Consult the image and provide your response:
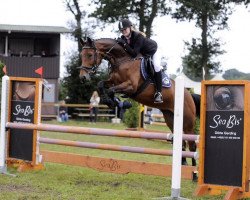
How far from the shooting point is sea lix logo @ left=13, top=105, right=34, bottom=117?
8.01 m

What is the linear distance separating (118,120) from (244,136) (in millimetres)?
20923

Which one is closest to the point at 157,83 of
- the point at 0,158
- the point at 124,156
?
the point at 0,158

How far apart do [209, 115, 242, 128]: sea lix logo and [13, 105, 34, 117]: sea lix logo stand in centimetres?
321

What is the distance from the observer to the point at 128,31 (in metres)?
7.31

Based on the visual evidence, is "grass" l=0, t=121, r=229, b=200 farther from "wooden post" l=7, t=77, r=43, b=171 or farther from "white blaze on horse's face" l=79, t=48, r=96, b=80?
"white blaze on horse's face" l=79, t=48, r=96, b=80

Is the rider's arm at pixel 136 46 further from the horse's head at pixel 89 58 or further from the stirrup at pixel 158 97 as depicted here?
the stirrup at pixel 158 97

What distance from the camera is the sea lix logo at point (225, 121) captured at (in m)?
5.62

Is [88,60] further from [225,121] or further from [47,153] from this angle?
[225,121]

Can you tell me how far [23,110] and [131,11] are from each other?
27218mm

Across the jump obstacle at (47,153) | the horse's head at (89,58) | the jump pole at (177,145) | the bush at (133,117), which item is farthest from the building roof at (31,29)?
the jump pole at (177,145)

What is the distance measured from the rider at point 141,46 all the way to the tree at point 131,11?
26.6m

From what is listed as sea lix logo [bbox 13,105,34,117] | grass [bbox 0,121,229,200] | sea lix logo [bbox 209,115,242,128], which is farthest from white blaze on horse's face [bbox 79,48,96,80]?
sea lix logo [bbox 209,115,242,128]

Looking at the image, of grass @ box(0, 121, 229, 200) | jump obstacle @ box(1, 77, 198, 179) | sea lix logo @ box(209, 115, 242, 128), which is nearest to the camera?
sea lix logo @ box(209, 115, 242, 128)

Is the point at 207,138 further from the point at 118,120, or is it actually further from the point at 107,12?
the point at 107,12
